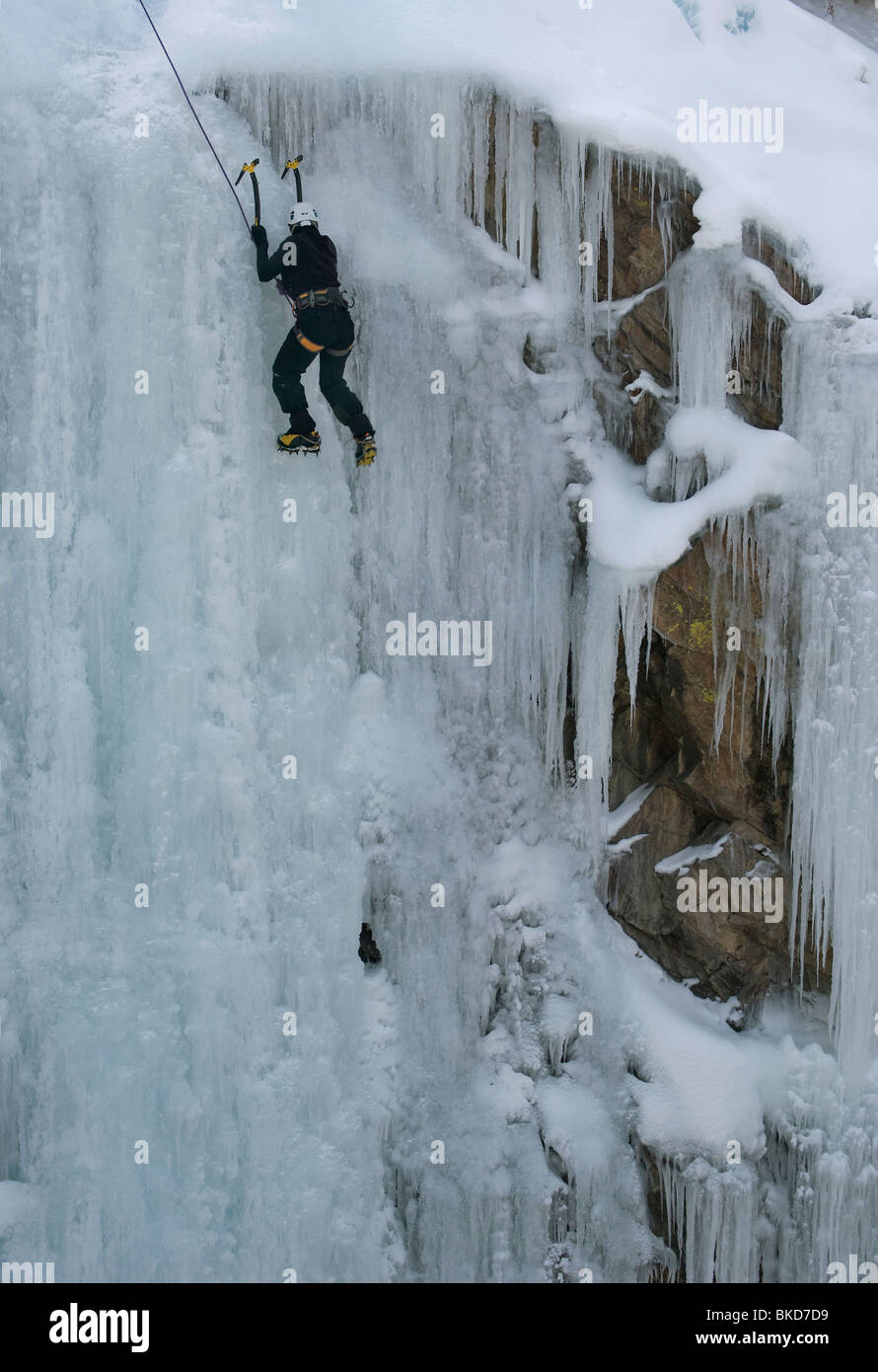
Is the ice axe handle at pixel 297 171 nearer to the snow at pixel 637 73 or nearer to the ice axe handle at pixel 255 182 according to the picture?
the ice axe handle at pixel 255 182

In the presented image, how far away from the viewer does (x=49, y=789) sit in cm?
613

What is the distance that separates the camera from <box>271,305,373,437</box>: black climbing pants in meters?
5.99

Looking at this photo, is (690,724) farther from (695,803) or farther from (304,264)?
(304,264)

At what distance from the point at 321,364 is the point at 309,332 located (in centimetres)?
23

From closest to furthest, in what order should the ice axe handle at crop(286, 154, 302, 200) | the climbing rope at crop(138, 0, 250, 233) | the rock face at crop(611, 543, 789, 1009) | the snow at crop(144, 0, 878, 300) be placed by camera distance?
1. the ice axe handle at crop(286, 154, 302, 200)
2. the climbing rope at crop(138, 0, 250, 233)
3. the snow at crop(144, 0, 878, 300)
4. the rock face at crop(611, 543, 789, 1009)

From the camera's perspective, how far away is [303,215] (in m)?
6.05

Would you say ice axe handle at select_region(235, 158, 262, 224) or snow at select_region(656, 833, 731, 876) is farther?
snow at select_region(656, 833, 731, 876)

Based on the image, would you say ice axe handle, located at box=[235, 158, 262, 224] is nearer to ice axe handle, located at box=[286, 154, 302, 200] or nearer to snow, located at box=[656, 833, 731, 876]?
A: ice axe handle, located at box=[286, 154, 302, 200]

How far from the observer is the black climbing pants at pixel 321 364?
5.99m

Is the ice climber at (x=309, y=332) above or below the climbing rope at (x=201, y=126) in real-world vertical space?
below

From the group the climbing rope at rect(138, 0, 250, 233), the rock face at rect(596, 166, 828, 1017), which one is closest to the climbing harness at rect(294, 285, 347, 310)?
the climbing rope at rect(138, 0, 250, 233)

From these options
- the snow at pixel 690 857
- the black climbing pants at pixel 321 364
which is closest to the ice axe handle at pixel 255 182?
the black climbing pants at pixel 321 364

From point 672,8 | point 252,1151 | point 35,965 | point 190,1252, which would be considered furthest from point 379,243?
point 190,1252
